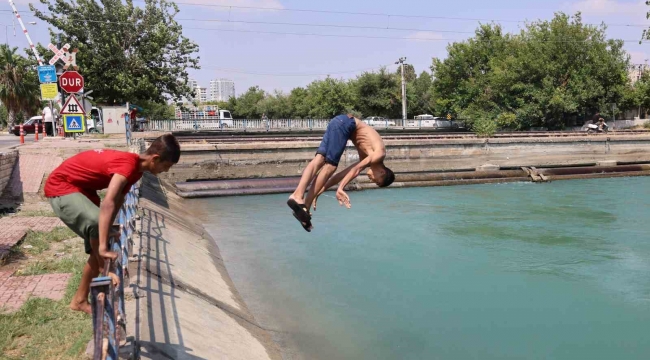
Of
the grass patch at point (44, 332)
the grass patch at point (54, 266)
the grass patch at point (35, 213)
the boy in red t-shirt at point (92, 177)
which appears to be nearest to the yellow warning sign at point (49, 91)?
the grass patch at point (35, 213)

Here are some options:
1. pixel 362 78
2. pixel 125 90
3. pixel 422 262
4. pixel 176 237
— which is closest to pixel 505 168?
pixel 422 262

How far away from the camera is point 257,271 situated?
Answer: 463 inches

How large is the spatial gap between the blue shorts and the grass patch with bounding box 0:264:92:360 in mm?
3092

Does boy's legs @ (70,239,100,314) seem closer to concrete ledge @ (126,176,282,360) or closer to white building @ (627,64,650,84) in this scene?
concrete ledge @ (126,176,282,360)

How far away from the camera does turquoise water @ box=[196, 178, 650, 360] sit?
8.62 m

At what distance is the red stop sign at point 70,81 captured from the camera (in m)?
18.1

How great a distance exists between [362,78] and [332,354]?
6073cm

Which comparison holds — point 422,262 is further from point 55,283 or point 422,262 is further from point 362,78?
point 362,78

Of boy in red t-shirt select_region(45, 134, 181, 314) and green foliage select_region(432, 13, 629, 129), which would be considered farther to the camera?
green foliage select_region(432, 13, 629, 129)

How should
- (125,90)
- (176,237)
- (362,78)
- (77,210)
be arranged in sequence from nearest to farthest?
(77,210) < (176,237) < (125,90) < (362,78)

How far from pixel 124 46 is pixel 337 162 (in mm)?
34700

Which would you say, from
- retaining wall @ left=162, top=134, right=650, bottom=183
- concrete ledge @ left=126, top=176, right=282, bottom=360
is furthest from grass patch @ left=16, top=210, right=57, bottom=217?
retaining wall @ left=162, top=134, right=650, bottom=183

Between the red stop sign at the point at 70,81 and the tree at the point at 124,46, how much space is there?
17.5 metres

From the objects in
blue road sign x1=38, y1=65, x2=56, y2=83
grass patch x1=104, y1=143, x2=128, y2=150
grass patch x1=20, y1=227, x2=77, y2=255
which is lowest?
grass patch x1=20, y1=227, x2=77, y2=255
